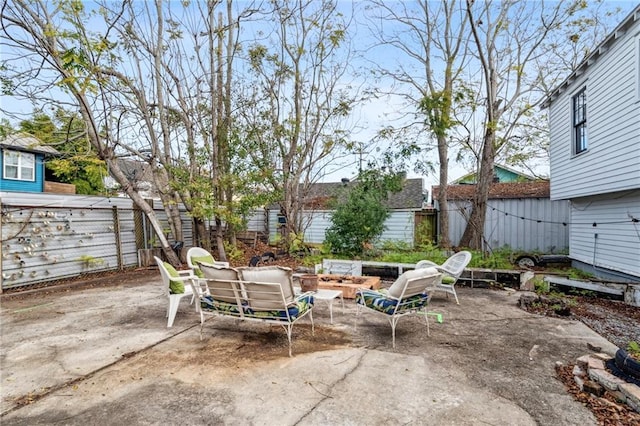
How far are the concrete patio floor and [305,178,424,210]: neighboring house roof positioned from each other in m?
7.49

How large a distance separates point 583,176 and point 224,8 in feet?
32.6

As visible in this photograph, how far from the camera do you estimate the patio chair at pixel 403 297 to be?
3.83 meters

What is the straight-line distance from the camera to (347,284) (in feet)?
A: 20.0

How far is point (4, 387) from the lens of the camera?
2.89 meters

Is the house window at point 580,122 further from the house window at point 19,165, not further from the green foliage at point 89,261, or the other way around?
the house window at point 19,165

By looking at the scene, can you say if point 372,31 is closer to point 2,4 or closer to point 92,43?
point 92,43

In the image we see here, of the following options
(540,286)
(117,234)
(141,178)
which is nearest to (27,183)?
(141,178)

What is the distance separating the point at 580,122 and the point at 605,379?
7.15m

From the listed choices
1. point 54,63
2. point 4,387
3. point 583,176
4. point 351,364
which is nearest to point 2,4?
point 54,63

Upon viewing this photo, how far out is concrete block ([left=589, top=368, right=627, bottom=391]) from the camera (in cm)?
261

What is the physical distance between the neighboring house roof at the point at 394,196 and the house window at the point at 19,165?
11.6m

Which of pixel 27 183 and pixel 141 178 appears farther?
pixel 27 183

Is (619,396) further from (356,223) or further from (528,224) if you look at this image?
(528,224)

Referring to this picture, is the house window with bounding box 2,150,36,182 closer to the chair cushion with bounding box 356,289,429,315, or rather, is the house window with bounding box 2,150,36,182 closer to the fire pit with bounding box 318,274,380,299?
the fire pit with bounding box 318,274,380,299
